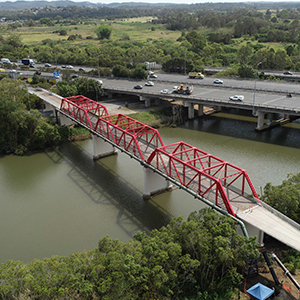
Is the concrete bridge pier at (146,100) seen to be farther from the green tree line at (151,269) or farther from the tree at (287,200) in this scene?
the green tree line at (151,269)

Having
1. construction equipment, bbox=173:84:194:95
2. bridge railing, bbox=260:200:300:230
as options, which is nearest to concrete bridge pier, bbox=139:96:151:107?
construction equipment, bbox=173:84:194:95

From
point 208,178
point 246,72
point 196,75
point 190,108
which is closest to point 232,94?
point 190,108

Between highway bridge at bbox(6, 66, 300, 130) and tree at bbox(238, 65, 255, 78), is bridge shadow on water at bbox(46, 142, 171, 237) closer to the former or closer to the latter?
highway bridge at bbox(6, 66, 300, 130)

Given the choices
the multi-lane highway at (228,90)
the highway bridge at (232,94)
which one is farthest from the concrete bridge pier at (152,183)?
the multi-lane highway at (228,90)

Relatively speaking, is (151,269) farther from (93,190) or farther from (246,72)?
(246,72)

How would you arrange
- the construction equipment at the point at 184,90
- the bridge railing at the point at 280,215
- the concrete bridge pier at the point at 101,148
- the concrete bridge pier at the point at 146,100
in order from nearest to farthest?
the bridge railing at the point at 280,215, the concrete bridge pier at the point at 101,148, the construction equipment at the point at 184,90, the concrete bridge pier at the point at 146,100

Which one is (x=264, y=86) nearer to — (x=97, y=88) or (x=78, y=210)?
(x=97, y=88)
